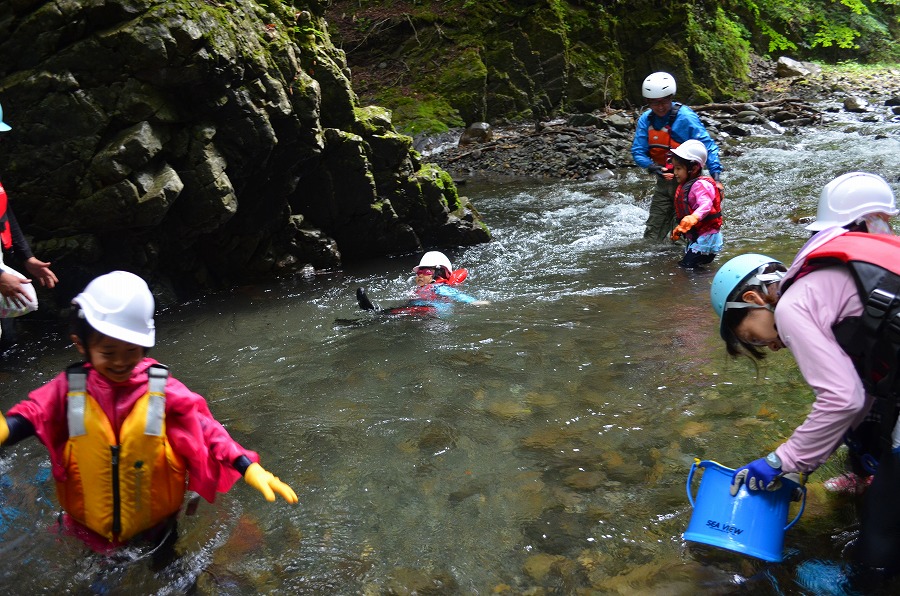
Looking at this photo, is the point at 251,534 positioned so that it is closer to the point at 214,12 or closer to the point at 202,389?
the point at 202,389

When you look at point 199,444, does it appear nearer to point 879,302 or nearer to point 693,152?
point 879,302

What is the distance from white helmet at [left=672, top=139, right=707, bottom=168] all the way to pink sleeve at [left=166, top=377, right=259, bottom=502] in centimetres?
611

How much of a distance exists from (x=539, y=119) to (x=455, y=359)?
14079 mm

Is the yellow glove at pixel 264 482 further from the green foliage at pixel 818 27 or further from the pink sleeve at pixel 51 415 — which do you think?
the green foliage at pixel 818 27

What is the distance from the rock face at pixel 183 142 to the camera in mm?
6180

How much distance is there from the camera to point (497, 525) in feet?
11.1

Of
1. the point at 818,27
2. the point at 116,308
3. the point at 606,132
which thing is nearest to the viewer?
the point at 116,308

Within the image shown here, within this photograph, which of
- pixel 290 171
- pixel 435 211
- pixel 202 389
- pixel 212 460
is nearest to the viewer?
pixel 212 460

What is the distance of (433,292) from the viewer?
7.64 meters

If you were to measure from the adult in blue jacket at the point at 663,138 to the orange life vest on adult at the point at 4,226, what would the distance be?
6495 mm

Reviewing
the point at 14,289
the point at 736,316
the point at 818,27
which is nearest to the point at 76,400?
the point at 14,289

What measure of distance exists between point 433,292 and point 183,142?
288 centimetres

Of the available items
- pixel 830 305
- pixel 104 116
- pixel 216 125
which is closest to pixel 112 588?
pixel 830 305

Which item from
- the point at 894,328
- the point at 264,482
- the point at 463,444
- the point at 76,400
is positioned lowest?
the point at 463,444
